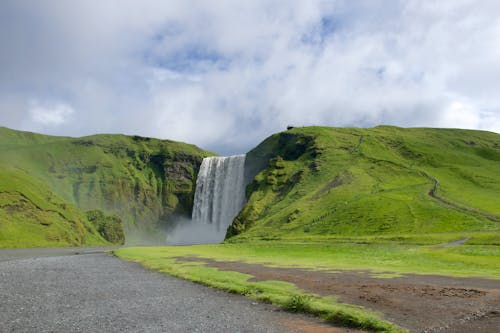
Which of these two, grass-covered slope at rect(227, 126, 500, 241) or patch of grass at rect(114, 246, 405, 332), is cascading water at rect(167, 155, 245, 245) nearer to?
grass-covered slope at rect(227, 126, 500, 241)

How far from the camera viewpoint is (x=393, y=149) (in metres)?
188

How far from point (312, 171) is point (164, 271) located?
129 m

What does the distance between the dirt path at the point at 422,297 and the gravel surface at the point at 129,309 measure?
5394 millimetres

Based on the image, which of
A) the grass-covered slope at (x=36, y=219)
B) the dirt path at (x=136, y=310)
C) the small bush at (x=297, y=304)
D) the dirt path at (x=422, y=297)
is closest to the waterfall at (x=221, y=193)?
the grass-covered slope at (x=36, y=219)

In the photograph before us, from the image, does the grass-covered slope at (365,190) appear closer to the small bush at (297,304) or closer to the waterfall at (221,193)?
the waterfall at (221,193)

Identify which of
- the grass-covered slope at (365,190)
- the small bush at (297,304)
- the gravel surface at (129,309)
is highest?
the grass-covered slope at (365,190)

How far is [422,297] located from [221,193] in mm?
168096

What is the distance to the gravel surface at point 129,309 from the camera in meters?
18.9

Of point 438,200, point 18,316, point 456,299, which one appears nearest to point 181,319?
point 18,316

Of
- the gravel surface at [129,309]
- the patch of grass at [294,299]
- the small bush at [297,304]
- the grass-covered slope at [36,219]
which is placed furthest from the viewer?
the grass-covered slope at [36,219]

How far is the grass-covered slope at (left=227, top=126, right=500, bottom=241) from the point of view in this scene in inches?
4063

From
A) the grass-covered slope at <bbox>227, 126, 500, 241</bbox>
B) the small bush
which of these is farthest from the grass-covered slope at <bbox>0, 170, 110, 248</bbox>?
the small bush

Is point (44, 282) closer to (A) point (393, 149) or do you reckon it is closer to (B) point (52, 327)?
(B) point (52, 327)

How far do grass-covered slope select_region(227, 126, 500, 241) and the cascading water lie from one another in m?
9.10
